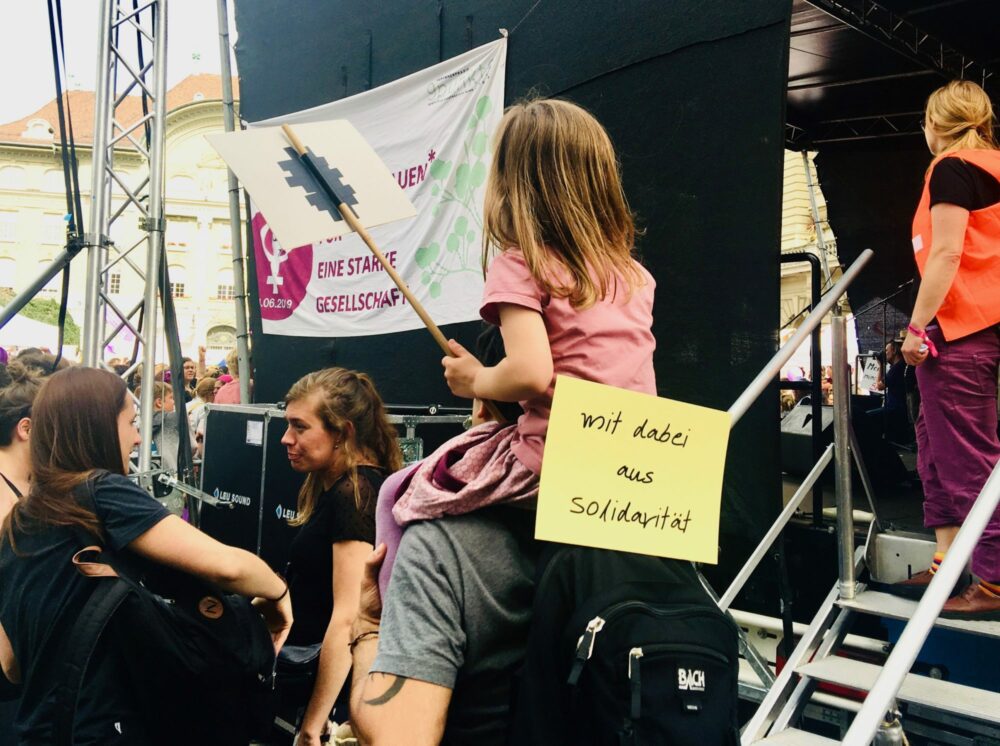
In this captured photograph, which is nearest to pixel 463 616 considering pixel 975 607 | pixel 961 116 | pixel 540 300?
pixel 540 300

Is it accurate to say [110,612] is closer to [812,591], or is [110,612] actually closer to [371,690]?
[371,690]

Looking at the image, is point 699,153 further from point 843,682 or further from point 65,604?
point 65,604

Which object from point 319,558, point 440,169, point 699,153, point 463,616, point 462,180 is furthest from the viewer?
point 440,169

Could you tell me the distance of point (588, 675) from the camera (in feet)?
3.80

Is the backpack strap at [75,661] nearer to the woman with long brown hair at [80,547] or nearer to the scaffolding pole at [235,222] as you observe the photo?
the woman with long brown hair at [80,547]

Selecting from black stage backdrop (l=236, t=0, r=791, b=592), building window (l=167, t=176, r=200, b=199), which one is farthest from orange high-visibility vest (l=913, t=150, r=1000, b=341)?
building window (l=167, t=176, r=200, b=199)

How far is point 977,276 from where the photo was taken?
8.80ft

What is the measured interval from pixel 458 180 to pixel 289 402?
238 centimetres

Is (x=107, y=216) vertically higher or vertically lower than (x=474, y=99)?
lower

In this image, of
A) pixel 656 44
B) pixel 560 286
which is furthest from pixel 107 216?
pixel 560 286

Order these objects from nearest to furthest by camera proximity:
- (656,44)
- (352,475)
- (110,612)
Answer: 1. (110,612)
2. (352,475)
3. (656,44)

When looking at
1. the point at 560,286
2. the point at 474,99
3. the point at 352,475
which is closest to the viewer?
the point at 560,286

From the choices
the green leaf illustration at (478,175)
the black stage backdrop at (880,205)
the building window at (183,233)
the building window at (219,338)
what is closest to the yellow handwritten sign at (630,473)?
the green leaf illustration at (478,175)

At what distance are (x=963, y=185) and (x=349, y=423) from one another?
7.38ft
